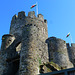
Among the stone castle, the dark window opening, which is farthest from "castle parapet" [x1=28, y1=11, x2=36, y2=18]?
the dark window opening

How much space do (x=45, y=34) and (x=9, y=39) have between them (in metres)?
5.73

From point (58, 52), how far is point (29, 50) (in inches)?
273

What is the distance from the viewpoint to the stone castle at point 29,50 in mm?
12844

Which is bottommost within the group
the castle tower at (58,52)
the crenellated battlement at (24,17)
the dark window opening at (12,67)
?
the dark window opening at (12,67)

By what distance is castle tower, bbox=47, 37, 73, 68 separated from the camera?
722 inches

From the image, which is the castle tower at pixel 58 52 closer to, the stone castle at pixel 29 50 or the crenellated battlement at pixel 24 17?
the stone castle at pixel 29 50

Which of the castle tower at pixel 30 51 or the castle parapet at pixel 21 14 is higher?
the castle parapet at pixel 21 14

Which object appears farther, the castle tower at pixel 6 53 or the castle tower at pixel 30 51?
the castle tower at pixel 6 53

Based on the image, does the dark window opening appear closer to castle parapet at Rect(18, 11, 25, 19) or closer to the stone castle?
the stone castle

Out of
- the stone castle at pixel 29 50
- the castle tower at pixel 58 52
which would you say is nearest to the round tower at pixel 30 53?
the stone castle at pixel 29 50

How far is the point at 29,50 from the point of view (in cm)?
1317

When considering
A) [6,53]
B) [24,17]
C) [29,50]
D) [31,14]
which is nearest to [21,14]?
[24,17]

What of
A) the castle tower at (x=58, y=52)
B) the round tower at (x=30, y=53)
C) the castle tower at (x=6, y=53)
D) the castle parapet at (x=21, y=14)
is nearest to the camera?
the round tower at (x=30, y=53)

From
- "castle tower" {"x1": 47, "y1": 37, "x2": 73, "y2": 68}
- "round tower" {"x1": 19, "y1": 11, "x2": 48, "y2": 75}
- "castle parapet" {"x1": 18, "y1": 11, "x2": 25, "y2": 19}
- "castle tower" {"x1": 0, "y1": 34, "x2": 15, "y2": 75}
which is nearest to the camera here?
"round tower" {"x1": 19, "y1": 11, "x2": 48, "y2": 75}
